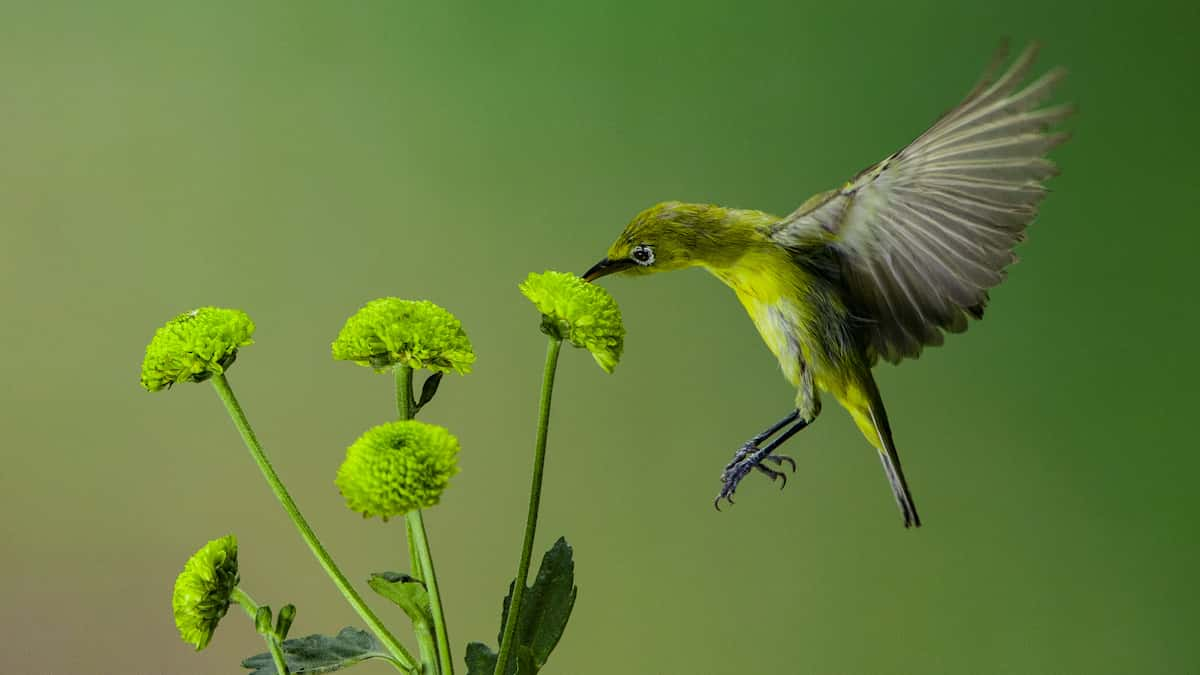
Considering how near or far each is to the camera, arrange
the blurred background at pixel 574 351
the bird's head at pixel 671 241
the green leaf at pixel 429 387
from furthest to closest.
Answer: the blurred background at pixel 574 351 < the bird's head at pixel 671 241 < the green leaf at pixel 429 387

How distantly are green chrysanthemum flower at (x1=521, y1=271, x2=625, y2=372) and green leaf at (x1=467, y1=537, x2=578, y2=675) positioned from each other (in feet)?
0.47

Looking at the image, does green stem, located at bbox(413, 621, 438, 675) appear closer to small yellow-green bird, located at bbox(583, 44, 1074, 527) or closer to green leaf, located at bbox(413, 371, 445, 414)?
green leaf, located at bbox(413, 371, 445, 414)

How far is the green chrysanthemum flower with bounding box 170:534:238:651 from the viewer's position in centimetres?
64

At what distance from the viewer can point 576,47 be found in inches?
48.5

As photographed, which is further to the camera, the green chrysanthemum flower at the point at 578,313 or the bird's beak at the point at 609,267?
the bird's beak at the point at 609,267

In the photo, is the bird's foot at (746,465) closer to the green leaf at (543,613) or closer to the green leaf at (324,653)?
the green leaf at (543,613)

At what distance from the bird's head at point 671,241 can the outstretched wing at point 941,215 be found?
0.05m

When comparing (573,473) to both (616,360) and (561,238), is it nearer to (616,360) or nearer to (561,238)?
(561,238)

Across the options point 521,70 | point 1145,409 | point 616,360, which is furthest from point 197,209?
point 1145,409

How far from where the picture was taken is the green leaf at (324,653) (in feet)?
2.17

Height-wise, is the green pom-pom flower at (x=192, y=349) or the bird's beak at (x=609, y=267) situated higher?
the bird's beak at (x=609, y=267)

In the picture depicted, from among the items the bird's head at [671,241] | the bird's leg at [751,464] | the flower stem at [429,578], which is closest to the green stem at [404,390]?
the flower stem at [429,578]

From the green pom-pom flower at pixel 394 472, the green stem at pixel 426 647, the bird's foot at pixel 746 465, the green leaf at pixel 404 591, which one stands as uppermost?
the bird's foot at pixel 746 465

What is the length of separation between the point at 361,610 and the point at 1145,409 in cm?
100
